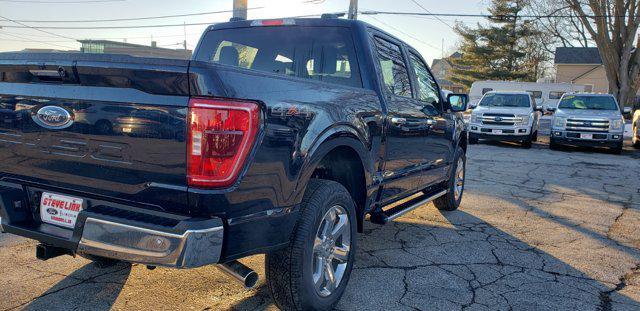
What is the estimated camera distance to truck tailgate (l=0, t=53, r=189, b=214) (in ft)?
7.36

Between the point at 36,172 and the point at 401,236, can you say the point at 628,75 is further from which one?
the point at 36,172

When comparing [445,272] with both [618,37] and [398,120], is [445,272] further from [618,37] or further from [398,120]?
[618,37]

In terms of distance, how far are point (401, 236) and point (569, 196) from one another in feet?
12.7

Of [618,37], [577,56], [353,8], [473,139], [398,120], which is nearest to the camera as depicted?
[398,120]

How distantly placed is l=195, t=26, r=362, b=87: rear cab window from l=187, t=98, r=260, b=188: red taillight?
62.9 inches

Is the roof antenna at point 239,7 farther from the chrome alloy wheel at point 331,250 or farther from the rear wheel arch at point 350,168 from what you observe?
the chrome alloy wheel at point 331,250

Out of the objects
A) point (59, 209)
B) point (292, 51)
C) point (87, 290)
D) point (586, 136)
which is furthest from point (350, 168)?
point (586, 136)

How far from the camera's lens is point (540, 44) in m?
53.8

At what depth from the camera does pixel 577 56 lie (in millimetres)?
55812

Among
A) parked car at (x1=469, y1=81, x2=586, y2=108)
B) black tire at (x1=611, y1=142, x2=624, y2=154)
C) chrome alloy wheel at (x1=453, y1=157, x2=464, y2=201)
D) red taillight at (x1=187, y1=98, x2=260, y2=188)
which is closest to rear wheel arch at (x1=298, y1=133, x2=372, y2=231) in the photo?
red taillight at (x1=187, y1=98, x2=260, y2=188)

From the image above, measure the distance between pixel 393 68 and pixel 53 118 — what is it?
272 cm

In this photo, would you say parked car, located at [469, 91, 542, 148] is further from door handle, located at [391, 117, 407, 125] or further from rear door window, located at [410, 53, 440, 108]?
door handle, located at [391, 117, 407, 125]

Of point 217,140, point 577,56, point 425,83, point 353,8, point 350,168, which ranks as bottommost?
point 350,168

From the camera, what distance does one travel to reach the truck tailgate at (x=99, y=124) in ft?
7.36
